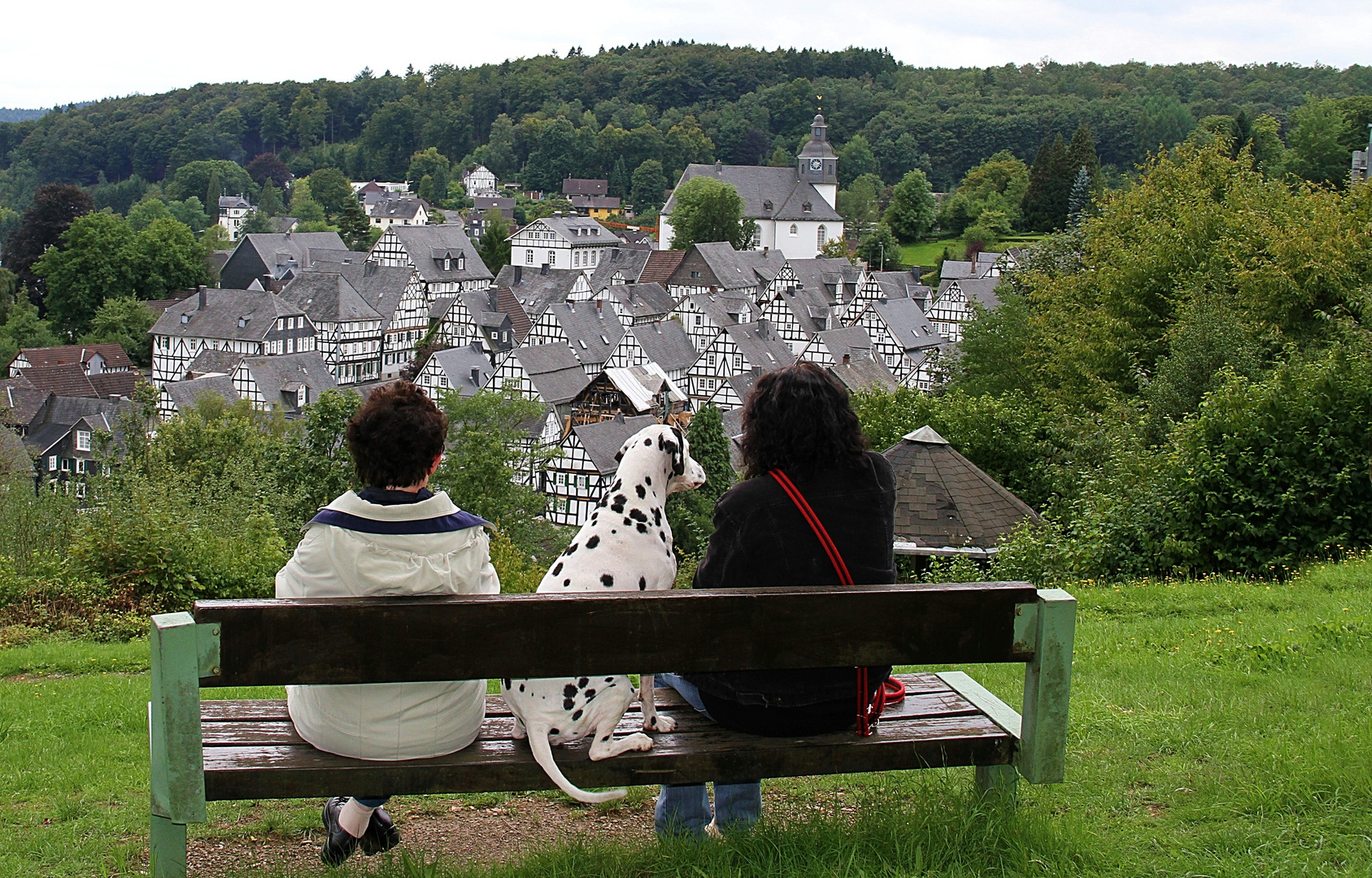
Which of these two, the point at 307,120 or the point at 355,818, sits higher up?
the point at 307,120

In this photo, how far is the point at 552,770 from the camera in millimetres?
2824

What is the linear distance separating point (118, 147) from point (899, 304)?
417 ft

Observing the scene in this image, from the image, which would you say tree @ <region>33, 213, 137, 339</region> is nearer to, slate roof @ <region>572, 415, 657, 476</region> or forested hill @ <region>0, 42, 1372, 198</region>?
slate roof @ <region>572, 415, 657, 476</region>

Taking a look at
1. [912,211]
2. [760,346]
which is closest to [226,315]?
[760,346]

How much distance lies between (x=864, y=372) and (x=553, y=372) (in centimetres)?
1123

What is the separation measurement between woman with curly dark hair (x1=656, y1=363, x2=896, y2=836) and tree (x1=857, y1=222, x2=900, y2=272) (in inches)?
3077

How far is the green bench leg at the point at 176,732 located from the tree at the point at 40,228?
3055 inches

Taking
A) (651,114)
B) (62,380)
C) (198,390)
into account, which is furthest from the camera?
(651,114)

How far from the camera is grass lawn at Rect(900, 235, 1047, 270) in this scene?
76.5 m

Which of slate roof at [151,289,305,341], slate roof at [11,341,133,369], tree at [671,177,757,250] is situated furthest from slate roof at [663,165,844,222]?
slate roof at [11,341,133,369]

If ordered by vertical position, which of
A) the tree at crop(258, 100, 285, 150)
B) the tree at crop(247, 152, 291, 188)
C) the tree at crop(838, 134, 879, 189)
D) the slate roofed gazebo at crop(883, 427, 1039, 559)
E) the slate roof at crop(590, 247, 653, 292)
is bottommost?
the slate roof at crop(590, 247, 653, 292)

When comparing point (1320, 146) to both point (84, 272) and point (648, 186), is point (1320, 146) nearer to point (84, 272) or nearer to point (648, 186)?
point (84, 272)

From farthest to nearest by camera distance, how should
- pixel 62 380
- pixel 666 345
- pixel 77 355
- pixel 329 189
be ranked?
pixel 329 189 → pixel 77 355 → pixel 666 345 → pixel 62 380

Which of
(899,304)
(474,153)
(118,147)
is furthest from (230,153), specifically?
(899,304)
